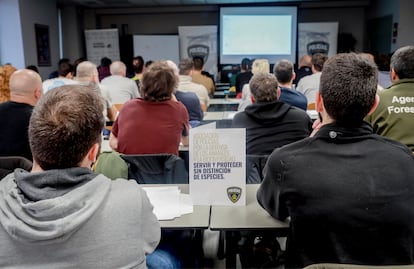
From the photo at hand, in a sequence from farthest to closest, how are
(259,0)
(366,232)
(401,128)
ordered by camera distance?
(259,0) < (401,128) < (366,232)

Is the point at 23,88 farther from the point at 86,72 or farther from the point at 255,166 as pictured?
the point at 255,166

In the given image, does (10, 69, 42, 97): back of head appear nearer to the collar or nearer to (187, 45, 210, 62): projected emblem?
the collar

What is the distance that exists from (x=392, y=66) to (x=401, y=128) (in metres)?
0.44

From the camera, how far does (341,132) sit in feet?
4.18

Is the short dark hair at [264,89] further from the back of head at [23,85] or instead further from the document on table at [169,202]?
the back of head at [23,85]

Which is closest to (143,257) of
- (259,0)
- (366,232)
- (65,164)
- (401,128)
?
(65,164)

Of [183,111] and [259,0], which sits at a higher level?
[259,0]

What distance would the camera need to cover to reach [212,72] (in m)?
10.0

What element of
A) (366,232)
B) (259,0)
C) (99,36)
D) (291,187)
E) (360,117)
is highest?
(259,0)

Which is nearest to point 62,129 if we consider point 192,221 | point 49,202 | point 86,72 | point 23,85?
point 49,202

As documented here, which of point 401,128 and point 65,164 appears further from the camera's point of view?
point 401,128

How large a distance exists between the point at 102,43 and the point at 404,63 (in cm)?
853

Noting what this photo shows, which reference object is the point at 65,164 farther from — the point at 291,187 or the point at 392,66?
the point at 392,66

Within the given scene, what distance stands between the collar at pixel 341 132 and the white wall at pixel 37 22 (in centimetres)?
719
